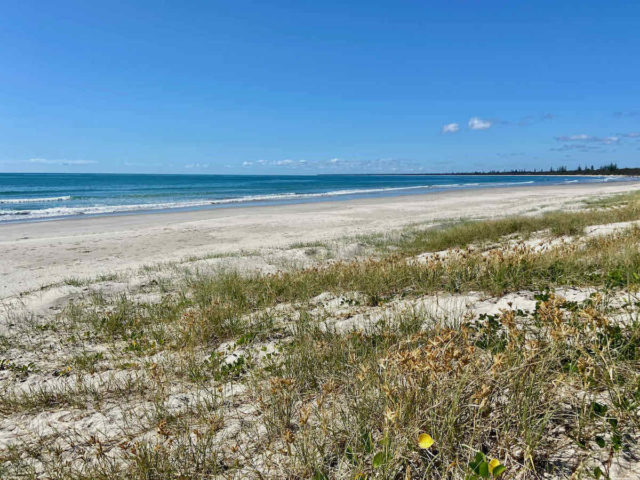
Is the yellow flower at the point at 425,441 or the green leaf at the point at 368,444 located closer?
the yellow flower at the point at 425,441

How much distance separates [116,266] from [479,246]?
964cm

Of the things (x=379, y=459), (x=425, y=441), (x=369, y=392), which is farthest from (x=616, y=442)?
(x=369, y=392)

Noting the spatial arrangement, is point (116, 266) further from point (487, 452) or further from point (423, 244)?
point (487, 452)

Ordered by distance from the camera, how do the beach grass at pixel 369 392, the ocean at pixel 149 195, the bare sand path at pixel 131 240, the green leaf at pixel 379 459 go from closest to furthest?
the green leaf at pixel 379 459 → the beach grass at pixel 369 392 → the bare sand path at pixel 131 240 → the ocean at pixel 149 195

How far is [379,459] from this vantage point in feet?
6.04

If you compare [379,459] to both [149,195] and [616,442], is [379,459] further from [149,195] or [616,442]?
[149,195]

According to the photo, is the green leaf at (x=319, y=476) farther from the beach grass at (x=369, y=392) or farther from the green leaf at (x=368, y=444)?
the green leaf at (x=368, y=444)

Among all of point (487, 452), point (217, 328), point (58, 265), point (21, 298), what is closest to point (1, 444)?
point (217, 328)

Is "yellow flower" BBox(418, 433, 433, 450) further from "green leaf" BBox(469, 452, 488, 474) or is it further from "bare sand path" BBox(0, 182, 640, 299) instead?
"bare sand path" BBox(0, 182, 640, 299)

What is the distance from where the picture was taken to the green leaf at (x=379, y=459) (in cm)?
181

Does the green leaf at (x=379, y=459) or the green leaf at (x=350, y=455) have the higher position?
the green leaf at (x=379, y=459)

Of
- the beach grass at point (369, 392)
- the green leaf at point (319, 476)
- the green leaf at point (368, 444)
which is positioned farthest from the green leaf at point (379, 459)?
the green leaf at point (319, 476)

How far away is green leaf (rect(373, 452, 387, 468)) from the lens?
71.4 inches

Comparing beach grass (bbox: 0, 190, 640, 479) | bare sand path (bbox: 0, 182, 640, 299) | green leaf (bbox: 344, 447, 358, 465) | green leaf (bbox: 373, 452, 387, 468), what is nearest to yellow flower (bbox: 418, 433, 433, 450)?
beach grass (bbox: 0, 190, 640, 479)
